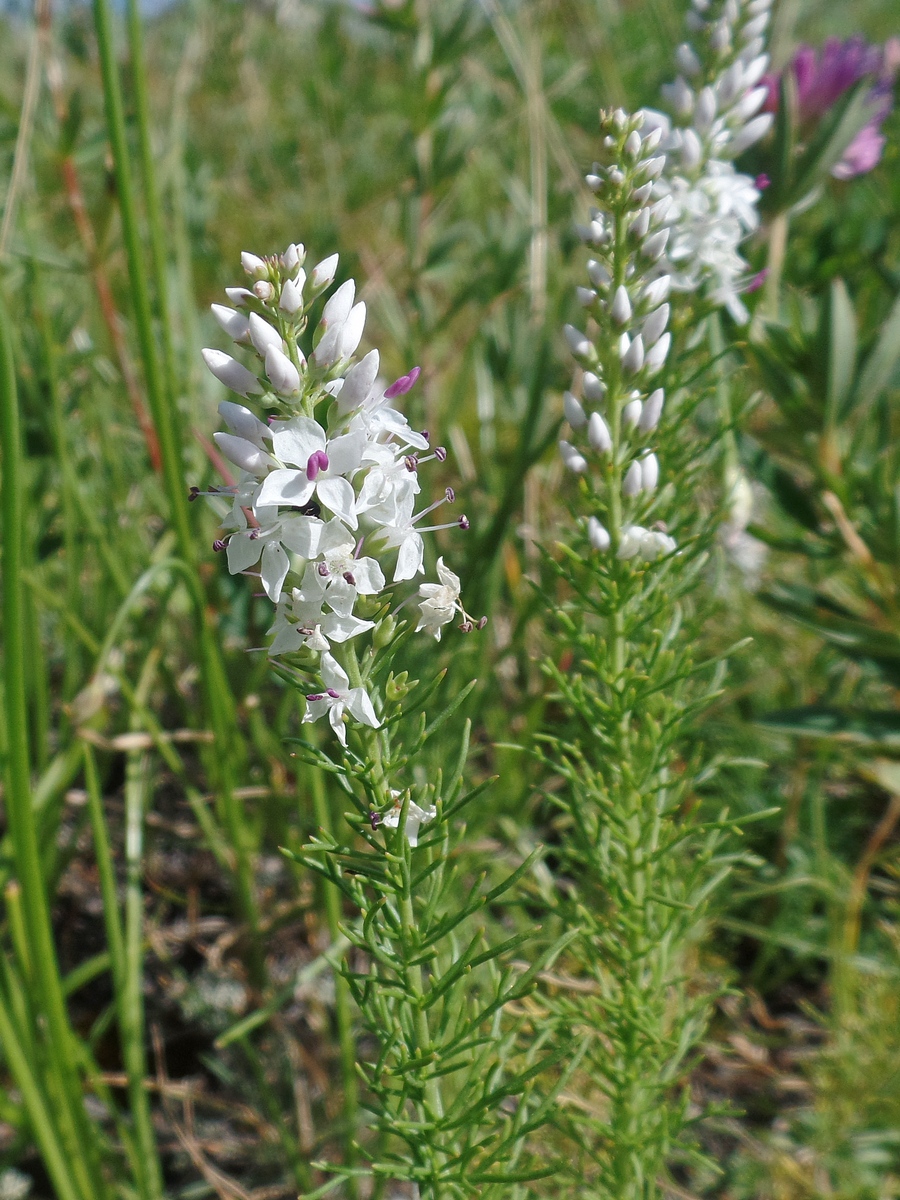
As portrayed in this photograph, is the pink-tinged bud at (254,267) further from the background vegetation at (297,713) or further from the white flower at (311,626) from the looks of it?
the background vegetation at (297,713)

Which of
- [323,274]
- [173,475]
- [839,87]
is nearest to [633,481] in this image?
[323,274]

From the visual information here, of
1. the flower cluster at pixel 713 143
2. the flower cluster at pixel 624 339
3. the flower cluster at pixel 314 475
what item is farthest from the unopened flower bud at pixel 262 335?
the flower cluster at pixel 713 143

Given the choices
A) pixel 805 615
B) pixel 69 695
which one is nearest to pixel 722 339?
pixel 805 615

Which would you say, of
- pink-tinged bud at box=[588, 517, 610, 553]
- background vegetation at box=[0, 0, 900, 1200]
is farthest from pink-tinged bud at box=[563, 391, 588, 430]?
background vegetation at box=[0, 0, 900, 1200]

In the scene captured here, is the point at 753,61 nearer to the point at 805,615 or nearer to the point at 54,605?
the point at 805,615

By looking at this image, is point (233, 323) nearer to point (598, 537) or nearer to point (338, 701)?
point (338, 701)

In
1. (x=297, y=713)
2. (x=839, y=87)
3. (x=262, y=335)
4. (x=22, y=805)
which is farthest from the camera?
(x=297, y=713)

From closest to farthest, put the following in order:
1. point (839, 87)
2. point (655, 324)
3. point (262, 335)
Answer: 1. point (262, 335)
2. point (655, 324)
3. point (839, 87)
